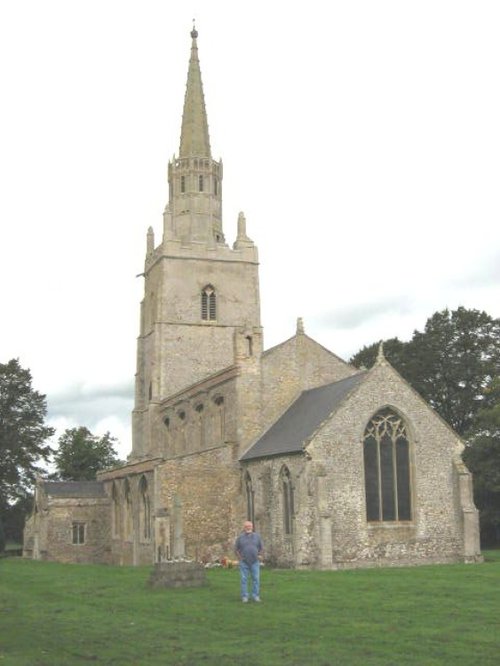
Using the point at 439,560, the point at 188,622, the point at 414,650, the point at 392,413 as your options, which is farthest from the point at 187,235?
the point at 414,650

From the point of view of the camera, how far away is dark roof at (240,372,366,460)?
36719 mm

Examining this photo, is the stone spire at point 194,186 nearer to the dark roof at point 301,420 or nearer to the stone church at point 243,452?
the stone church at point 243,452

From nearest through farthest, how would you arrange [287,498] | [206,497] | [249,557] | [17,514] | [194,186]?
[249,557] → [287,498] → [206,497] → [194,186] → [17,514]

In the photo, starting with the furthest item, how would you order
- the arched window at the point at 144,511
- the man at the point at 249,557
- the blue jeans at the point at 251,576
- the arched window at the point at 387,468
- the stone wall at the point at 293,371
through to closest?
the arched window at the point at 144,511
the stone wall at the point at 293,371
the arched window at the point at 387,468
the blue jeans at the point at 251,576
the man at the point at 249,557

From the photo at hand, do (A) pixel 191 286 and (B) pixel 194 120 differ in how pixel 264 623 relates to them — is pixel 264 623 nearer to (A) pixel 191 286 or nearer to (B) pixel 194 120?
(A) pixel 191 286

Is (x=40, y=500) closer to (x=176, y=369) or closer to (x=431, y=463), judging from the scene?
(x=176, y=369)

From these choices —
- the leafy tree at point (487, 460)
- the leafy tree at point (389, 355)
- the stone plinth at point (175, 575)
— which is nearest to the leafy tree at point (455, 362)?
the leafy tree at point (389, 355)

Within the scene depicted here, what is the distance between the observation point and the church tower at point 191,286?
56875mm

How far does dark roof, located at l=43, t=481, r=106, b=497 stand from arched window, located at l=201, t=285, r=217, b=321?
12.9 meters

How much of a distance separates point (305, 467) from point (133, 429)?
28549mm

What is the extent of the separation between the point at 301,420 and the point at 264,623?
74.3 ft

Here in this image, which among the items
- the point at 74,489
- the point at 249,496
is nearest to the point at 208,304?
the point at 74,489

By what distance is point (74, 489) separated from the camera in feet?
177

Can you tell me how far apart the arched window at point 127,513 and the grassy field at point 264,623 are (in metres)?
20.8
